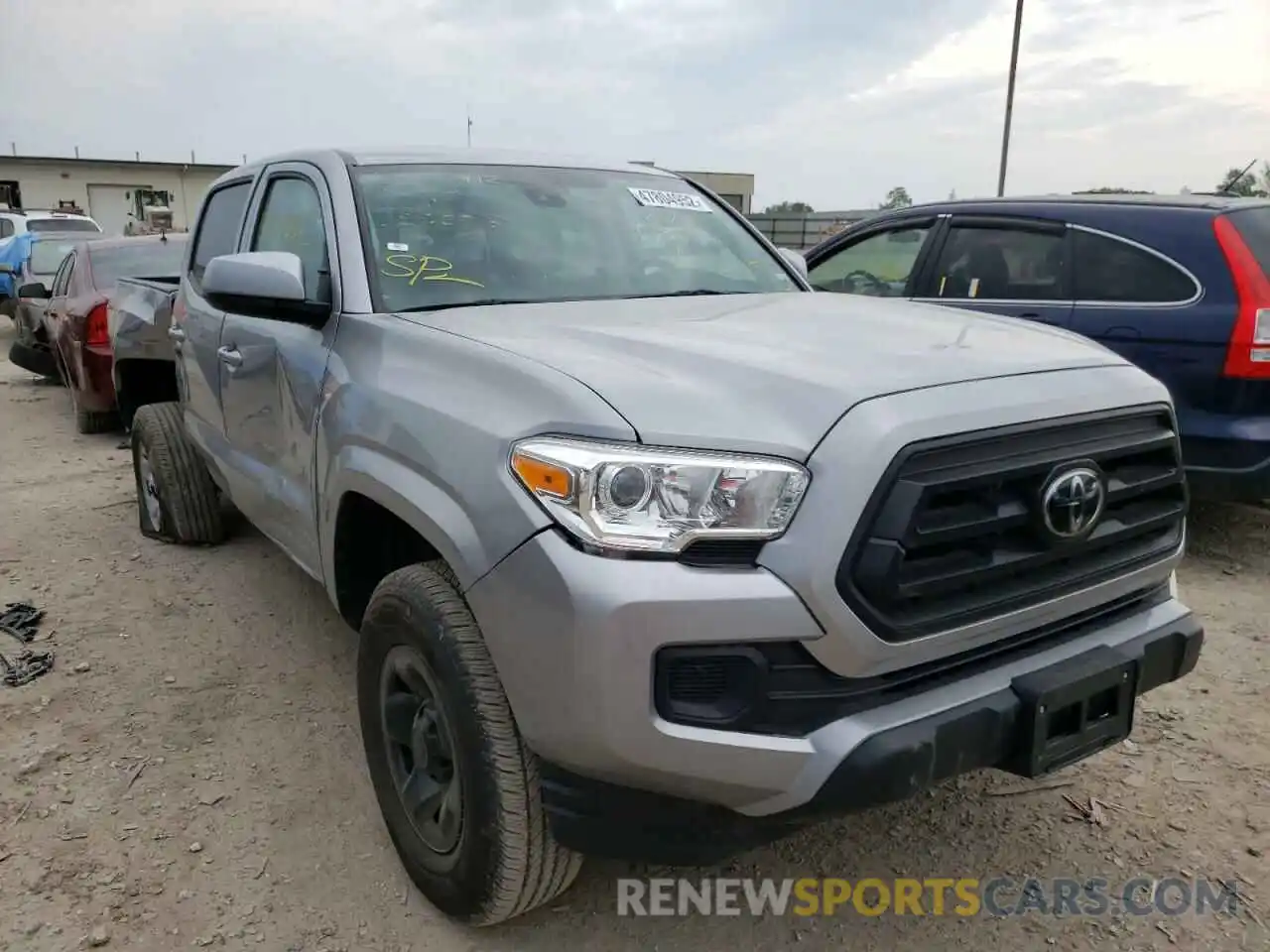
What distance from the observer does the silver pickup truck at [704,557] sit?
1740 millimetres

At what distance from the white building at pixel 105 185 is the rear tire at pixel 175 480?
3238 cm

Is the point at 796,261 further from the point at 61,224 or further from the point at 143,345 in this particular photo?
the point at 61,224

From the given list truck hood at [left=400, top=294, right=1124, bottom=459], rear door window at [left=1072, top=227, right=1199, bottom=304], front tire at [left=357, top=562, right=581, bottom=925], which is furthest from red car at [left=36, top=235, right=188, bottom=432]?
rear door window at [left=1072, top=227, right=1199, bottom=304]

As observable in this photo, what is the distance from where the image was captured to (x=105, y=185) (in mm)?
38469

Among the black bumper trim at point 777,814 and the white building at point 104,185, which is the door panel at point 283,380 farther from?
the white building at point 104,185

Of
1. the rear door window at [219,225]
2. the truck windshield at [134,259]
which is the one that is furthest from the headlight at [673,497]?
the truck windshield at [134,259]

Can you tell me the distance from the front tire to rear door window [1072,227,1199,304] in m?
3.82

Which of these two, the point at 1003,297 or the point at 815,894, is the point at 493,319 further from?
the point at 1003,297

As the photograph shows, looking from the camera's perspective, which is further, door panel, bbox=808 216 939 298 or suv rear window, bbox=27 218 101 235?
suv rear window, bbox=27 218 101 235

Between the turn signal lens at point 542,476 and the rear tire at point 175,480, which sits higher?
the turn signal lens at point 542,476

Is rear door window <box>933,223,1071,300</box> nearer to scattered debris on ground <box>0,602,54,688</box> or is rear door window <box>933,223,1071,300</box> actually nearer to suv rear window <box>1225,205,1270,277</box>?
suv rear window <box>1225,205,1270,277</box>

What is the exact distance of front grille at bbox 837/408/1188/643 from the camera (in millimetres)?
1753

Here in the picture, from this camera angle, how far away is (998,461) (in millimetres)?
1903

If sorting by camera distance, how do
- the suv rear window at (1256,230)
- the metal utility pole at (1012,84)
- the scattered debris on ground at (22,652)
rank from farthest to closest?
the metal utility pole at (1012,84) < the suv rear window at (1256,230) < the scattered debris on ground at (22,652)
